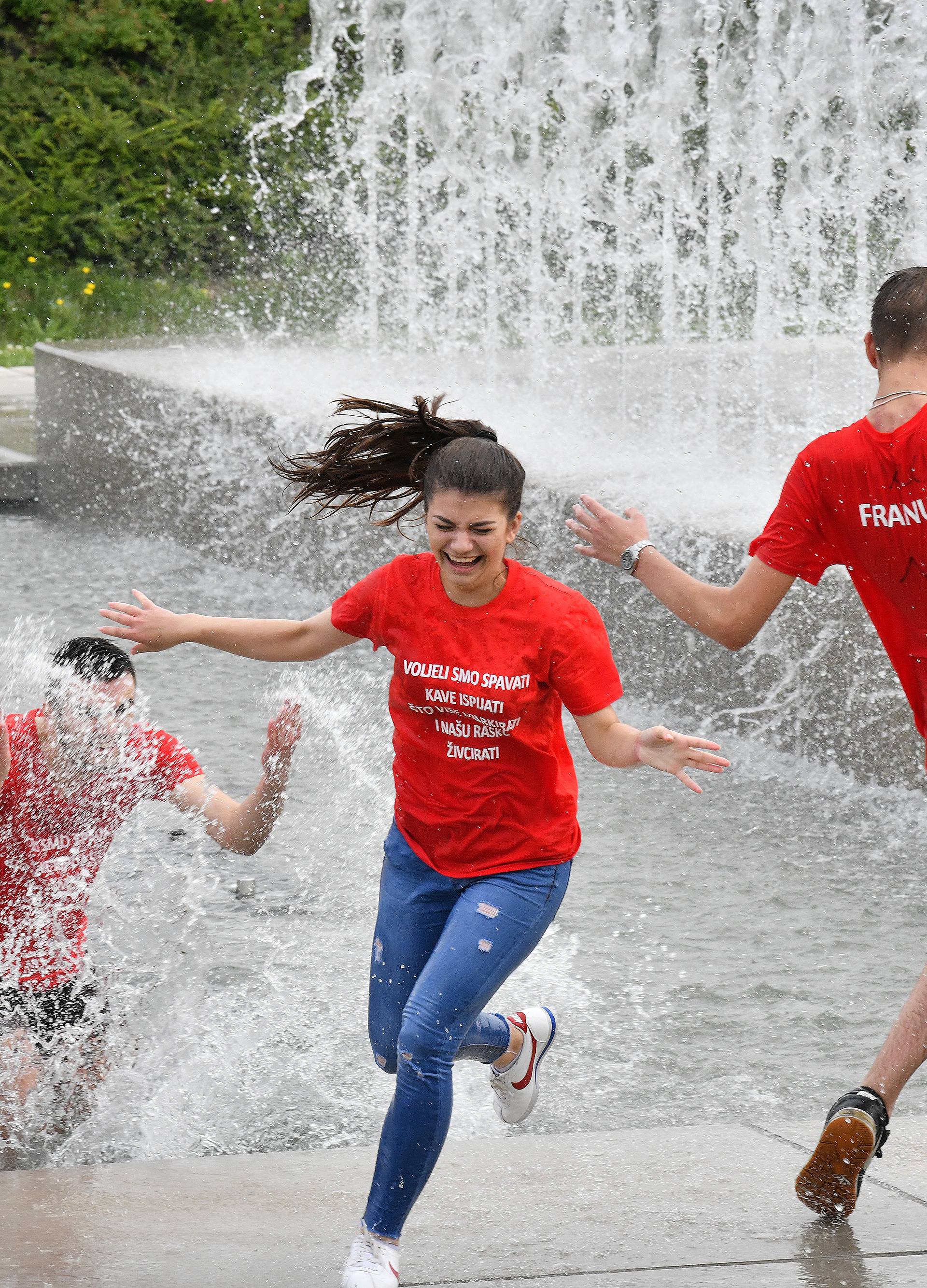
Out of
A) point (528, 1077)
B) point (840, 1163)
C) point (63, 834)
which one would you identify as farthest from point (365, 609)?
point (840, 1163)

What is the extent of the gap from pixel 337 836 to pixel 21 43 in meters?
17.0

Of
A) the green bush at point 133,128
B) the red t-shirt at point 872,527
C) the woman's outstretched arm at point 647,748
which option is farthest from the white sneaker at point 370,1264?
the green bush at point 133,128

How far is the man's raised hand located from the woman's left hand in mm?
600

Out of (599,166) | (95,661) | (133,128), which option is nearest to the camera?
(95,661)

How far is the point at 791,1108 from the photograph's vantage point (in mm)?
3631

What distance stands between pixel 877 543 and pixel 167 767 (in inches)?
67.1

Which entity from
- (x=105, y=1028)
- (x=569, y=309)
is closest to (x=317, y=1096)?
(x=105, y=1028)

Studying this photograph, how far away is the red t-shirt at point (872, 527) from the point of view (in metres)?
3.02

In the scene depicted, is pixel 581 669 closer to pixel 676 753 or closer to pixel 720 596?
pixel 676 753

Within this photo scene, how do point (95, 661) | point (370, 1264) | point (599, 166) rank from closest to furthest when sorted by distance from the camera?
point (370, 1264)
point (95, 661)
point (599, 166)

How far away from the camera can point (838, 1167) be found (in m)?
2.82

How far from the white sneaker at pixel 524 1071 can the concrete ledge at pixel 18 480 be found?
8563mm

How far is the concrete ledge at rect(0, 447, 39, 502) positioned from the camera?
11.2m

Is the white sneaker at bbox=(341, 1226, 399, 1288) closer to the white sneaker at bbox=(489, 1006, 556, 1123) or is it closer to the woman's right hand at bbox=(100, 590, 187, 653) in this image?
the white sneaker at bbox=(489, 1006, 556, 1123)
